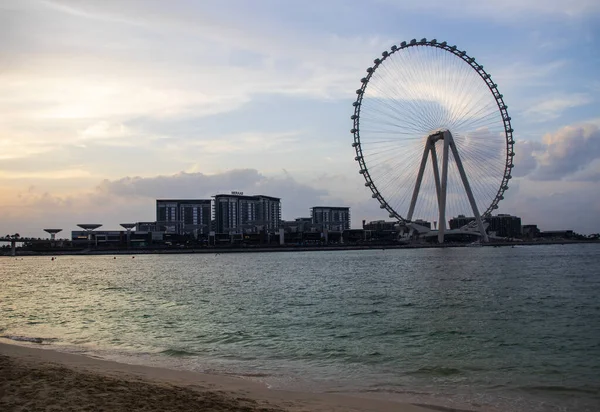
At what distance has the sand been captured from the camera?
29.3 feet

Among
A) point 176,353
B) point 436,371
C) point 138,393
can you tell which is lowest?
point 176,353

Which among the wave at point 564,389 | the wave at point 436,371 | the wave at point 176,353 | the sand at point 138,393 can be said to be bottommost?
the wave at point 176,353

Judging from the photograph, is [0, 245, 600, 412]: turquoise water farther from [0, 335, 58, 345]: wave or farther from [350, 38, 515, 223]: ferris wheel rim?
[350, 38, 515, 223]: ferris wheel rim

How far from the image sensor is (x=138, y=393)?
9.91m

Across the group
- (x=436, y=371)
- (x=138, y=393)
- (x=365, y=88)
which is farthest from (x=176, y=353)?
(x=365, y=88)

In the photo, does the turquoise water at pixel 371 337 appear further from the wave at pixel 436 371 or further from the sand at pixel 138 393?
the sand at pixel 138 393

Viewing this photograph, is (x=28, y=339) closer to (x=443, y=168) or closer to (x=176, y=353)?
(x=176, y=353)

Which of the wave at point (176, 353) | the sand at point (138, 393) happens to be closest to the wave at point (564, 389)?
the sand at point (138, 393)

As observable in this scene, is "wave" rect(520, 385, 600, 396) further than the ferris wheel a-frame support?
No

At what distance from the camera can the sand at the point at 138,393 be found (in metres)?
8.95

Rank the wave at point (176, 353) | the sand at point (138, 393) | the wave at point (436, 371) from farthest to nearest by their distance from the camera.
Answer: the wave at point (176, 353) < the wave at point (436, 371) < the sand at point (138, 393)

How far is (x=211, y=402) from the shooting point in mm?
9586

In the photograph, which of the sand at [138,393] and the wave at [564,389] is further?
the wave at [564,389]

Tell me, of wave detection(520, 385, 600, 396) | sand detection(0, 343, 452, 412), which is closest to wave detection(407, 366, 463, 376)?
wave detection(520, 385, 600, 396)
